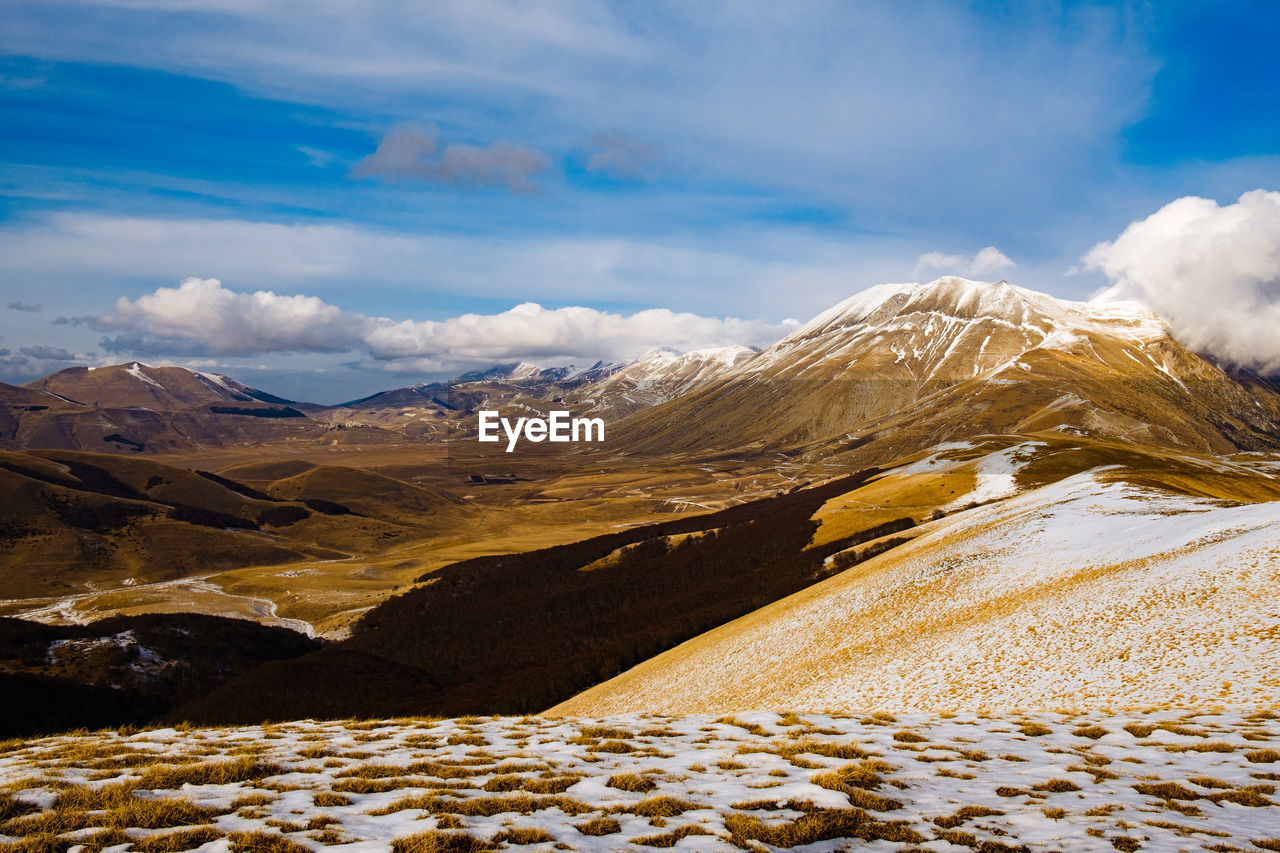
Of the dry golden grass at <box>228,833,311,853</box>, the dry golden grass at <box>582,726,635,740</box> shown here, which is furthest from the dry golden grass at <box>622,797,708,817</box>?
the dry golden grass at <box>582,726,635,740</box>

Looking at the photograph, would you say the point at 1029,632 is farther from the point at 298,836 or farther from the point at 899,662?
the point at 298,836

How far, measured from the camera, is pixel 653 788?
14.7 m

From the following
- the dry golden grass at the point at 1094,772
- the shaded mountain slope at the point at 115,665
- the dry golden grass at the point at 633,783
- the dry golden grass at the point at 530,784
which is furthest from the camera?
the shaded mountain slope at the point at 115,665

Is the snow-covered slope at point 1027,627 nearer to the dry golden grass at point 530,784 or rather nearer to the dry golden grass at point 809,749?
the dry golden grass at point 809,749

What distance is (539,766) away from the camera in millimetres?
16422

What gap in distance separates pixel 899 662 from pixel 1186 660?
13.0 metres

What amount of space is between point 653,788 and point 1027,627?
3066 cm

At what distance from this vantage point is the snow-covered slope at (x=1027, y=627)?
2845 centimetres

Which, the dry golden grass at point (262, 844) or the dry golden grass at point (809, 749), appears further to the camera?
the dry golden grass at point (809, 749)

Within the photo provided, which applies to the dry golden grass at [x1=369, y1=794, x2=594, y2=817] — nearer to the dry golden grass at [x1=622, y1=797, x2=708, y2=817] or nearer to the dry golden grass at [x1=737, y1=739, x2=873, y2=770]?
the dry golden grass at [x1=622, y1=797, x2=708, y2=817]

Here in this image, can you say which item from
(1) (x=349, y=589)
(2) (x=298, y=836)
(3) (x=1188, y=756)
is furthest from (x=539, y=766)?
(1) (x=349, y=589)

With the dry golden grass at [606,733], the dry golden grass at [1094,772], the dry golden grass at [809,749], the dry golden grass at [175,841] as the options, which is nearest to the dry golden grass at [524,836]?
the dry golden grass at [175,841]

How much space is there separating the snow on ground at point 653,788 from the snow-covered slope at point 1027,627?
26.8 feet

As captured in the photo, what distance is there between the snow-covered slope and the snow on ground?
26.8ft
